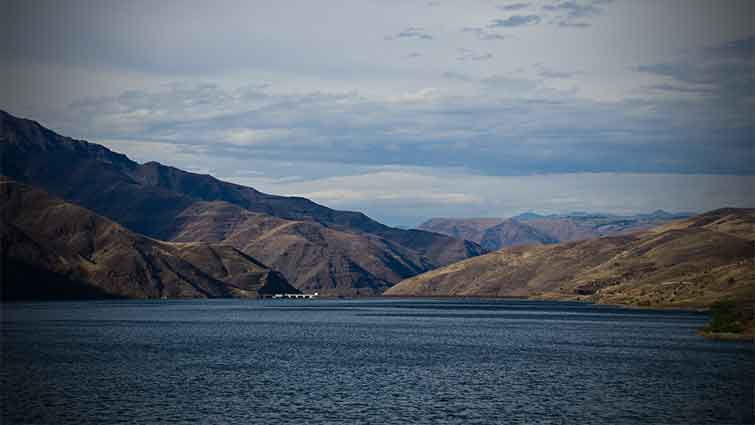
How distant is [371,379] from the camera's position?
95.8 meters

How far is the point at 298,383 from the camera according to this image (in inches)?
3627

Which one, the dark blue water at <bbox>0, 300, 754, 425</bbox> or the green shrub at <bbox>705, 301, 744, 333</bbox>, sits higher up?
the green shrub at <bbox>705, 301, 744, 333</bbox>

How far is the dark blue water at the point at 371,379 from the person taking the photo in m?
72.5

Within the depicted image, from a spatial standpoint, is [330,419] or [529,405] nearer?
[330,419]

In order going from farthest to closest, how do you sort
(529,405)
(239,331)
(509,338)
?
(239,331) < (509,338) < (529,405)

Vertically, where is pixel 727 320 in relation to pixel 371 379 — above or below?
above

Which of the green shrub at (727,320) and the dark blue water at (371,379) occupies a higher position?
the green shrub at (727,320)

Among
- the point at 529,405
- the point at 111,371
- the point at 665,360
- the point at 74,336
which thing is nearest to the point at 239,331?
the point at 74,336

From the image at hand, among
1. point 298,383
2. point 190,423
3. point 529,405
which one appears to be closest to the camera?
point 190,423

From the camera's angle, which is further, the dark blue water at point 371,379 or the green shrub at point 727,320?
the green shrub at point 727,320

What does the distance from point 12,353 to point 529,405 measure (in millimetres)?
75225

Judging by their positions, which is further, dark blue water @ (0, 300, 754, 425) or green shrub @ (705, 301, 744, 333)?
green shrub @ (705, 301, 744, 333)

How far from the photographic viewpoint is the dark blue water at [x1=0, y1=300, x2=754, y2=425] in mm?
72500

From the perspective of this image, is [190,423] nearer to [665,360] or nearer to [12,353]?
[12,353]
